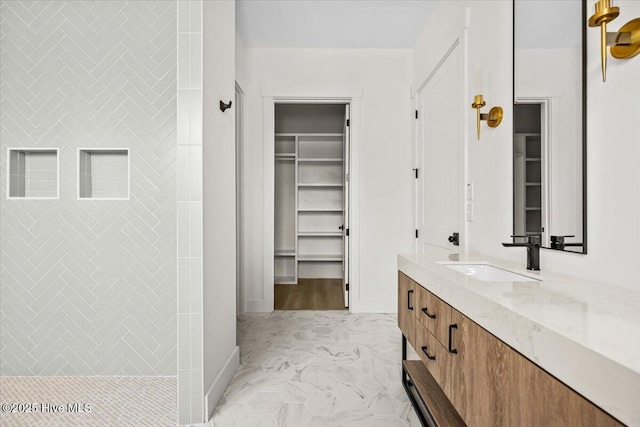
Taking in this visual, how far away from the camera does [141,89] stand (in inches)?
87.4

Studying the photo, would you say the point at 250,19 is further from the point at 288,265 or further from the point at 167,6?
the point at 288,265

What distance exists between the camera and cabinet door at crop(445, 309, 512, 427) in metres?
0.90

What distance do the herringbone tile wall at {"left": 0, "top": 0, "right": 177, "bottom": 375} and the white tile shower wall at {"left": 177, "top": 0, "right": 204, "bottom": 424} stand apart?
47 centimetres

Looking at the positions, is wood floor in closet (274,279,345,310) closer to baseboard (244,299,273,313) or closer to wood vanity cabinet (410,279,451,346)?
baseboard (244,299,273,313)

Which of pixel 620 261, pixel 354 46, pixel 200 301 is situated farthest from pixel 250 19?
pixel 620 261

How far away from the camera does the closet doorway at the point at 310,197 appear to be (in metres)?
5.35

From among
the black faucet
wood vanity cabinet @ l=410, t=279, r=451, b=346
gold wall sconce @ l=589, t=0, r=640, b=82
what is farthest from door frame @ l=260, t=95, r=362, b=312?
gold wall sconce @ l=589, t=0, r=640, b=82

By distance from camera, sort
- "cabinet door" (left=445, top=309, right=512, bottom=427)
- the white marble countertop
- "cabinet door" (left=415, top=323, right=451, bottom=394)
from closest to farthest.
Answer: the white marble countertop < "cabinet door" (left=445, top=309, right=512, bottom=427) < "cabinet door" (left=415, top=323, right=451, bottom=394)

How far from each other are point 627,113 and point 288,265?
184 inches

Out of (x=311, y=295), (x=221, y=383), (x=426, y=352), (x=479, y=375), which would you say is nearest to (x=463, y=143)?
(x=426, y=352)

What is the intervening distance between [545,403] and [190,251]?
5.16 ft

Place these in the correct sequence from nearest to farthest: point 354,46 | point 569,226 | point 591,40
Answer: point 591,40, point 569,226, point 354,46

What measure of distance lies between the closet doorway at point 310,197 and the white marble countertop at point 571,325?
4074 mm

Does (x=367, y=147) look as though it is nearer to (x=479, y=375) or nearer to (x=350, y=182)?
(x=350, y=182)
